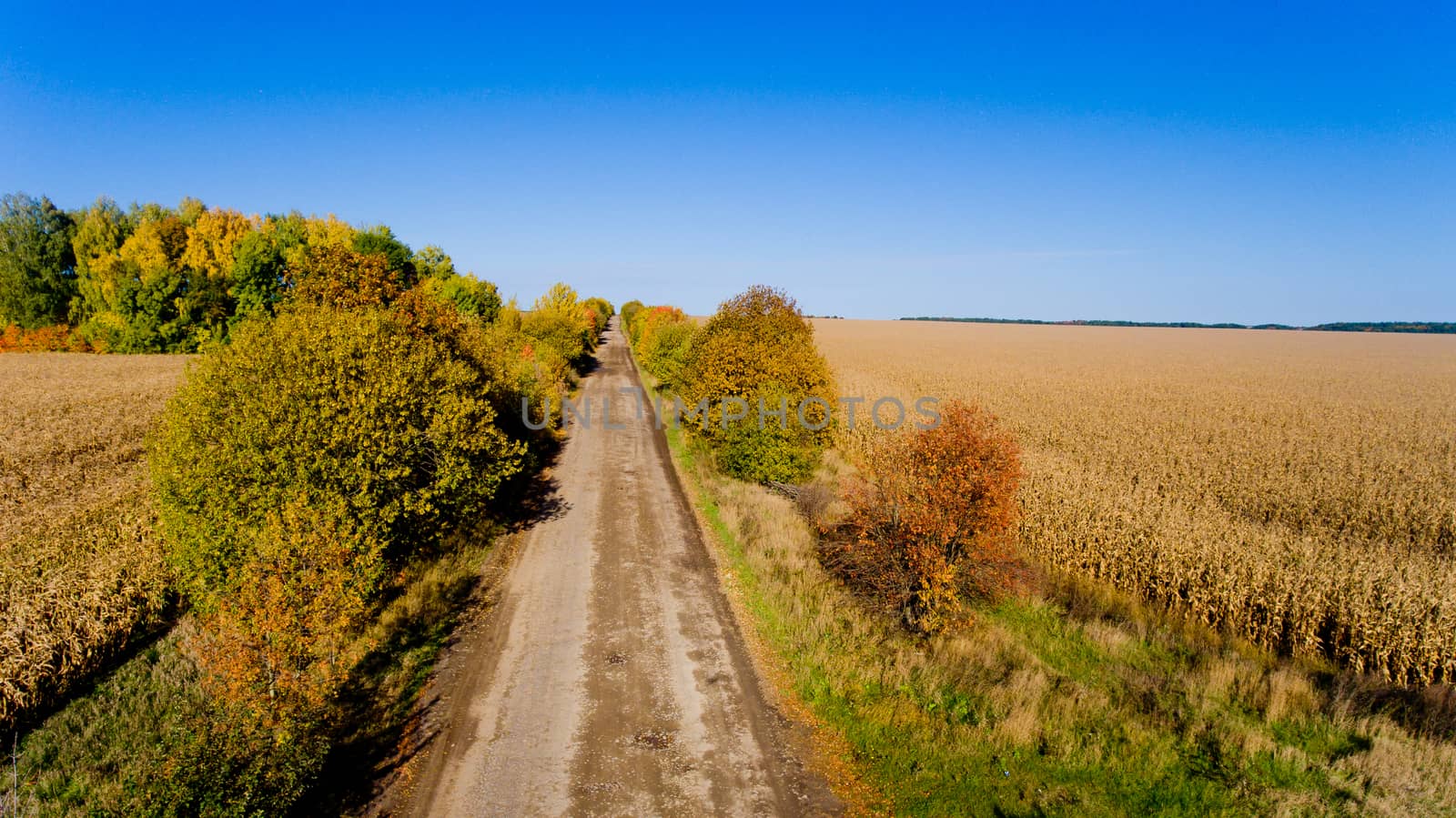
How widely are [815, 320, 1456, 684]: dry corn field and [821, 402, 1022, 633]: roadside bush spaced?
4.39 m

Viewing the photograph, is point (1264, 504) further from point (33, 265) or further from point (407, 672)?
point (33, 265)

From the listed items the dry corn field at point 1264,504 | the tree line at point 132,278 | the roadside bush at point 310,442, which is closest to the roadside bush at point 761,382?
the dry corn field at point 1264,504

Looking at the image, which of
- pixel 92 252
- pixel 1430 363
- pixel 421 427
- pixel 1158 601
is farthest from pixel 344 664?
pixel 1430 363

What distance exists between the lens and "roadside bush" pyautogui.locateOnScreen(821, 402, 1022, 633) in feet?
45.1

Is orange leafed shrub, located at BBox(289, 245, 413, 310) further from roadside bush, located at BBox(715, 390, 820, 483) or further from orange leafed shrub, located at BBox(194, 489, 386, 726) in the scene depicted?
roadside bush, located at BBox(715, 390, 820, 483)

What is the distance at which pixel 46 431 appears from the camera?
21.7m

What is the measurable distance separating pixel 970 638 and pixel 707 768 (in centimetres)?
758

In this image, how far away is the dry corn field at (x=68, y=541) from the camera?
413 inches

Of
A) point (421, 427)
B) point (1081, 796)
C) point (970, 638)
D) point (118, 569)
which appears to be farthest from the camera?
point (421, 427)

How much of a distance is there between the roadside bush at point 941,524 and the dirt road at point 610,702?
14.1 ft

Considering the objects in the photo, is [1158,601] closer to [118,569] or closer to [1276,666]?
[1276,666]

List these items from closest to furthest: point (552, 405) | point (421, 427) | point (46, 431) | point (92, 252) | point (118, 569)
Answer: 1. point (118, 569)
2. point (421, 427)
3. point (46, 431)
4. point (552, 405)
5. point (92, 252)

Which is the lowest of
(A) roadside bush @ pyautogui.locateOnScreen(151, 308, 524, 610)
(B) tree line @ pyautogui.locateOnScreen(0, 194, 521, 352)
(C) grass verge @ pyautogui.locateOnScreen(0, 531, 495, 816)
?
(C) grass verge @ pyautogui.locateOnScreen(0, 531, 495, 816)

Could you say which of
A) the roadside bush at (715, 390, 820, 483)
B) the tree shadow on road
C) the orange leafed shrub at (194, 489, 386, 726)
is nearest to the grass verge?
the tree shadow on road
